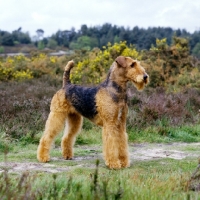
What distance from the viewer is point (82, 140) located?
9617 millimetres

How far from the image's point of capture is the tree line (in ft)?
181

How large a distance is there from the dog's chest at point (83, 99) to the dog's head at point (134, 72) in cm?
66

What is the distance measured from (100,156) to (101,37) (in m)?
60.8

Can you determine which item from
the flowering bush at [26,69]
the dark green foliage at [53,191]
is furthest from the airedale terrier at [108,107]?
the flowering bush at [26,69]

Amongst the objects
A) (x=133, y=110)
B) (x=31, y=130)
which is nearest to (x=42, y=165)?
(x=31, y=130)

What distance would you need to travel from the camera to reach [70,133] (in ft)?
25.5

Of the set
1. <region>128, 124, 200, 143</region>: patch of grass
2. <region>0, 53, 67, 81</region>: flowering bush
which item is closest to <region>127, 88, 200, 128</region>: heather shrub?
<region>128, 124, 200, 143</region>: patch of grass

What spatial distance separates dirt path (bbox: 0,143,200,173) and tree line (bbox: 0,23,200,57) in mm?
39924

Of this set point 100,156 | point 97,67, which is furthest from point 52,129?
point 97,67

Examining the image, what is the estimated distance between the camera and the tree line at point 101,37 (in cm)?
5531

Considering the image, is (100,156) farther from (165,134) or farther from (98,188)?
(98,188)

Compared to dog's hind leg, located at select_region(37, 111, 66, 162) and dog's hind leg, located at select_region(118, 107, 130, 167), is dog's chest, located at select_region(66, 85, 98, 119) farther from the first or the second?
dog's hind leg, located at select_region(118, 107, 130, 167)

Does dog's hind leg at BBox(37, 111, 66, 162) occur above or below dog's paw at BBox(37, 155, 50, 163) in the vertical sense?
above

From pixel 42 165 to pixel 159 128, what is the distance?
4598mm
